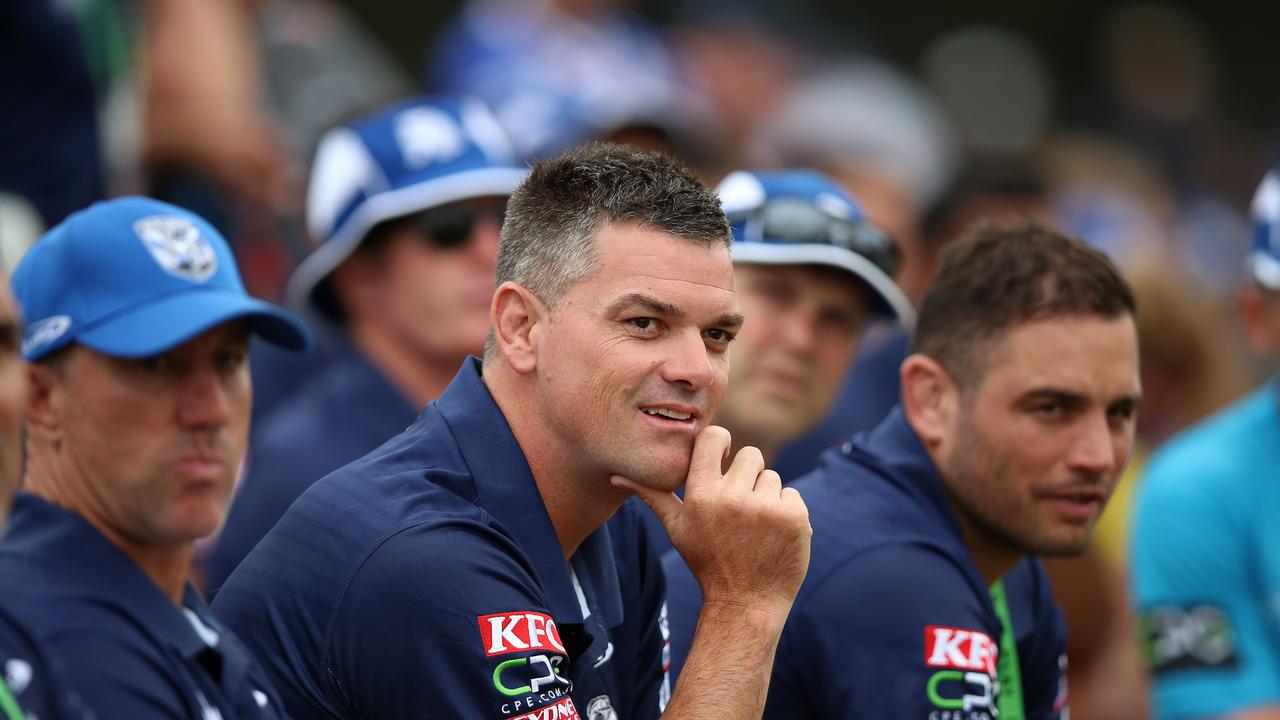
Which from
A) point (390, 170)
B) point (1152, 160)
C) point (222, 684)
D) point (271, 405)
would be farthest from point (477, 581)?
point (1152, 160)

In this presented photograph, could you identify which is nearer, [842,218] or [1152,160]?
[842,218]

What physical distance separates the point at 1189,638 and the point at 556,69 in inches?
188

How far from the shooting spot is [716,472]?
3410 mm

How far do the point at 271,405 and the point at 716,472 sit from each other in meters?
3.60

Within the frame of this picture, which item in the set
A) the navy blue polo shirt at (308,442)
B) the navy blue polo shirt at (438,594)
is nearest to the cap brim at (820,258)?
the navy blue polo shirt at (308,442)

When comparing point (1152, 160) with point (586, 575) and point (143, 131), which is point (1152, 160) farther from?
point (586, 575)

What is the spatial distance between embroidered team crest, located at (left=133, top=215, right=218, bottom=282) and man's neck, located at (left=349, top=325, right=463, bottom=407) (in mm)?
2270

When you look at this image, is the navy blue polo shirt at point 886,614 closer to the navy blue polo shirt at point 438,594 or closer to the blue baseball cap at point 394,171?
the navy blue polo shirt at point 438,594

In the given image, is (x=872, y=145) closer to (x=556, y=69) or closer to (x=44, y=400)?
(x=556, y=69)

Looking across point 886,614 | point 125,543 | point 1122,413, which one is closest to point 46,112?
point 125,543

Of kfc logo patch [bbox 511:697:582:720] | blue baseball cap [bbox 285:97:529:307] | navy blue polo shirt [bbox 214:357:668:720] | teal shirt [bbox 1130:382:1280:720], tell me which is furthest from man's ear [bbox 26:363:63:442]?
teal shirt [bbox 1130:382:1280:720]

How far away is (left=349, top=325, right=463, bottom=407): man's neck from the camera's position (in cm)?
581

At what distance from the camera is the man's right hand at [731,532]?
3381 mm

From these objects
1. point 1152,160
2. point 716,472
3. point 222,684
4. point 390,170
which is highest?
point 1152,160
